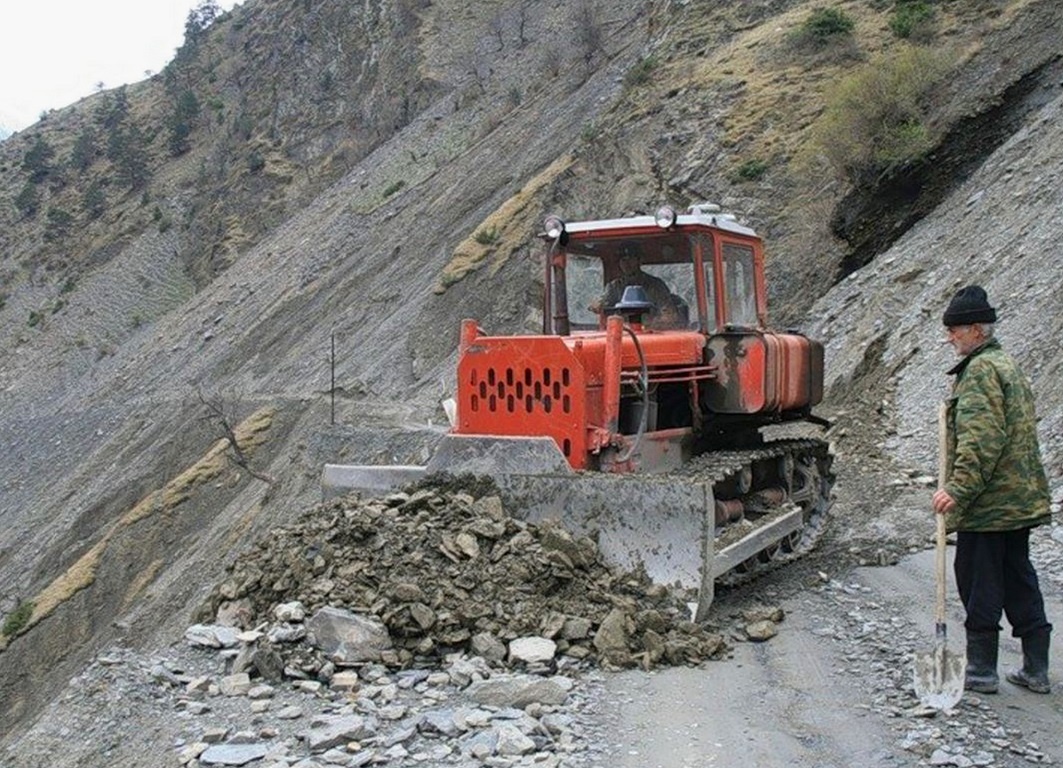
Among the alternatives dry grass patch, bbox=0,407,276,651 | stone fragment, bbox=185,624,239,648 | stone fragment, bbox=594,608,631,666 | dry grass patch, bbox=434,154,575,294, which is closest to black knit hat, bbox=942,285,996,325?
stone fragment, bbox=594,608,631,666

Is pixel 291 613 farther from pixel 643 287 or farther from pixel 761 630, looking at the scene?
pixel 643 287

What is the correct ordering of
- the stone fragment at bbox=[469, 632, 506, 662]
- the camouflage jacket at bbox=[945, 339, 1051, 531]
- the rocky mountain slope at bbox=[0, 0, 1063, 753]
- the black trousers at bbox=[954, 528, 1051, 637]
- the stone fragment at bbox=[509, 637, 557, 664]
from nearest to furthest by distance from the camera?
the camouflage jacket at bbox=[945, 339, 1051, 531] < the black trousers at bbox=[954, 528, 1051, 637] < the stone fragment at bbox=[509, 637, 557, 664] < the stone fragment at bbox=[469, 632, 506, 662] < the rocky mountain slope at bbox=[0, 0, 1063, 753]

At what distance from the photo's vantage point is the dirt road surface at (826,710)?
4984 millimetres

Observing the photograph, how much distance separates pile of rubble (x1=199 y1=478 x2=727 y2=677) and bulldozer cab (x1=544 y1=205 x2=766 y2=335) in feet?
6.90

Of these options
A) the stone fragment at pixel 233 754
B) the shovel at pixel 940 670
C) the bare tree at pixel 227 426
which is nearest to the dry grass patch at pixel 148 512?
the bare tree at pixel 227 426

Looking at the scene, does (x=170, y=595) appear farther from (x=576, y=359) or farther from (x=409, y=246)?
(x=409, y=246)

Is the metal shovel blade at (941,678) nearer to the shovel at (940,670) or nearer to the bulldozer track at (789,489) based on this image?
the shovel at (940,670)

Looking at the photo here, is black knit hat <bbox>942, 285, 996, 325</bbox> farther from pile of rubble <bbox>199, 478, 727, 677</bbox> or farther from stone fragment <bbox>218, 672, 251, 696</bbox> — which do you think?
stone fragment <bbox>218, 672, 251, 696</bbox>

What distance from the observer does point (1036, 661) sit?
18.1ft

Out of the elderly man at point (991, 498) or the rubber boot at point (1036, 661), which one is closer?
the elderly man at point (991, 498)

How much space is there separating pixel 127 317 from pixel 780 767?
53.0 metres

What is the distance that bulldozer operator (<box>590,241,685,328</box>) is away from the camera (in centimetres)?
884

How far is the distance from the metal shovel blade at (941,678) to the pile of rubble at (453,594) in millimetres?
1397

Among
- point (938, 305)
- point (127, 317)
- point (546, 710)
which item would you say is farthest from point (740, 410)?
point (127, 317)
